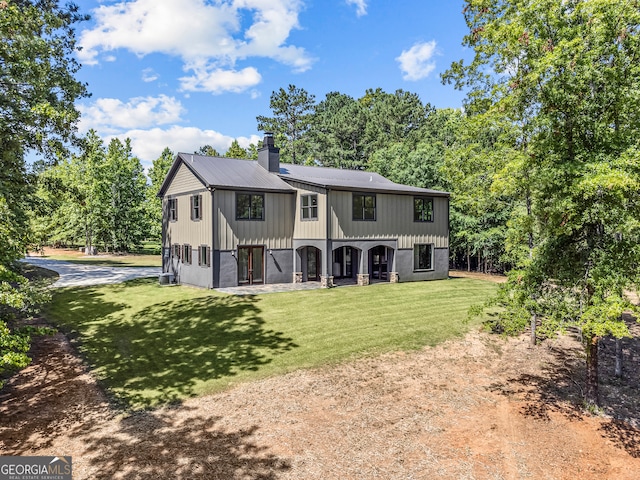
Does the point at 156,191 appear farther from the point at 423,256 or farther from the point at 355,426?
the point at 355,426

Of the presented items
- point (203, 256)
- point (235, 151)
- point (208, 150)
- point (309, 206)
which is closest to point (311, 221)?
point (309, 206)

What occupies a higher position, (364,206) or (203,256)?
(364,206)

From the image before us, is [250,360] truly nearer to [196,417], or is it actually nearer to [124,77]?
[196,417]

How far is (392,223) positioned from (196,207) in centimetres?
1197

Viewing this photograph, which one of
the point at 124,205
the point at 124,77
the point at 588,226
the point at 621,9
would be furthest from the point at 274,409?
the point at 124,205

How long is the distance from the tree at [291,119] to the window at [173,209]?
33.0 meters

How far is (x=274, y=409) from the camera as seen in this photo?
822cm

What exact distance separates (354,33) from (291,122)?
39608 millimetres

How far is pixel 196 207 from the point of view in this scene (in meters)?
22.7

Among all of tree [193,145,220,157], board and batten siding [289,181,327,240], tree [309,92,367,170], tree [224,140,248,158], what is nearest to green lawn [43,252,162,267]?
board and batten siding [289,181,327,240]

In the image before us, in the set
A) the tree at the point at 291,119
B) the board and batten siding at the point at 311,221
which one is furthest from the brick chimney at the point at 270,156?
the tree at the point at 291,119

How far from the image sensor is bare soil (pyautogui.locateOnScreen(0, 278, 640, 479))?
631 cm

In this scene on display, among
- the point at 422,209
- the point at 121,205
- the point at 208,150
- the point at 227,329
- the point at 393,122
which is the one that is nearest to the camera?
the point at 227,329

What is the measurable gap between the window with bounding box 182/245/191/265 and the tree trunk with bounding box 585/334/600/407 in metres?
20.4
